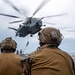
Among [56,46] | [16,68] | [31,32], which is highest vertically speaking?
[56,46]

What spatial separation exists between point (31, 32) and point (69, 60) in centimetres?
3670

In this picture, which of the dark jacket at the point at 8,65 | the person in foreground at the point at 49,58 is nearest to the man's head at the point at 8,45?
the dark jacket at the point at 8,65

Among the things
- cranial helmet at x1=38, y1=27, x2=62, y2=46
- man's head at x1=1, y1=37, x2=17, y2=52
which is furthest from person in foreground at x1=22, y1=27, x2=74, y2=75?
man's head at x1=1, y1=37, x2=17, y2=52

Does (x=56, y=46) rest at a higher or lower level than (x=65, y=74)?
higher

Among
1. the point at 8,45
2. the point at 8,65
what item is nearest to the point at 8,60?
the point at 8,65

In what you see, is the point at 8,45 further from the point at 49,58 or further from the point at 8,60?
the point at 49,58

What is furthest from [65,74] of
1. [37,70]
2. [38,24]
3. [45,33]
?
[38,24]

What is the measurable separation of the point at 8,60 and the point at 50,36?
1.54 metres

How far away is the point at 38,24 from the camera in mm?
37688

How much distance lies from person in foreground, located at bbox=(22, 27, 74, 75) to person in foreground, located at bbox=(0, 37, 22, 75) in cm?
129

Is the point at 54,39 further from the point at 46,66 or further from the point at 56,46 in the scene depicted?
the point at 46,66

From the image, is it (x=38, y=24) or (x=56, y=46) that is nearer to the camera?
(x=56, y=46)

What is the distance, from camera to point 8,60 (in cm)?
428

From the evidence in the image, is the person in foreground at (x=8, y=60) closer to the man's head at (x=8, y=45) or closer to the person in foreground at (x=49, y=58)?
the man's head at (x=8, y=45)
